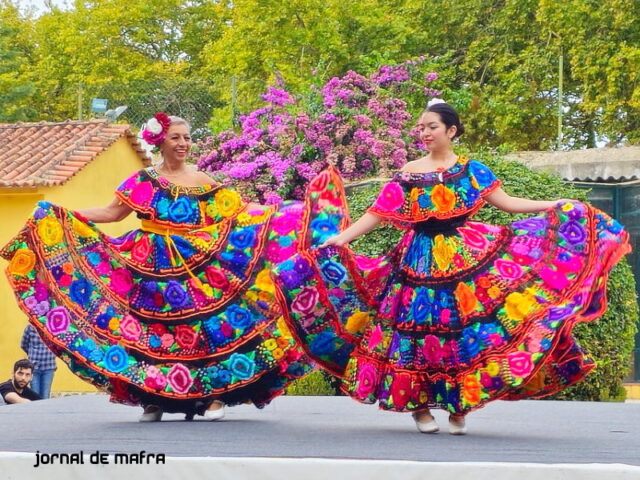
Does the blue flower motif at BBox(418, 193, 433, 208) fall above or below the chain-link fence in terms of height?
below

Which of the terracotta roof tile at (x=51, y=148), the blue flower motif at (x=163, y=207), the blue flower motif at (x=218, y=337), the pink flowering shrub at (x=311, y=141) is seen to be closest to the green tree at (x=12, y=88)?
the terracotta roof tile at (x=51, y=148)

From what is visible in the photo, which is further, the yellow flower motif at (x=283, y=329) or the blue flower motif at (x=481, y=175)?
the yellow flower motif at (x=283, y=329)

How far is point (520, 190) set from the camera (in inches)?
448

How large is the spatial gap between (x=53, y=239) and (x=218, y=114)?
14.1 meters

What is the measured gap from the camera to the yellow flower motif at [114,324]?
7.95 metres

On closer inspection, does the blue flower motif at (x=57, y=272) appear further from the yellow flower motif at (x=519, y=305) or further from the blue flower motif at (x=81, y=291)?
the yellow flower motif at (x=519, y=305)

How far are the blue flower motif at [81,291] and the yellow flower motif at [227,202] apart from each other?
865 mm

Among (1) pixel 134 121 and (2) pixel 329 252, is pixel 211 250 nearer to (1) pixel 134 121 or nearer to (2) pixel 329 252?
(2) pixel 329 252

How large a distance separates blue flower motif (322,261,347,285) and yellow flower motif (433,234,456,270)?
1.66 ft

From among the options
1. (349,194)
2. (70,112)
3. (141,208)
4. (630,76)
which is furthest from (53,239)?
(70,112)

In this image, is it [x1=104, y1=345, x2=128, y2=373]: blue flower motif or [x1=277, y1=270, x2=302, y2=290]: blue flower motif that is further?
[x1=104, y1=345, x2=128, y2=373]: blue flower motif

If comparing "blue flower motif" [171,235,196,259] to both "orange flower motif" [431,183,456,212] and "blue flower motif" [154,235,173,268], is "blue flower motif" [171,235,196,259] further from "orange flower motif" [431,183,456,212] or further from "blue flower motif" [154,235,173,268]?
"orange flower motif" [431,183,456,212]

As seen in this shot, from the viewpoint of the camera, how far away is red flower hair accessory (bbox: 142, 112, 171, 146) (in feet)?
26.6

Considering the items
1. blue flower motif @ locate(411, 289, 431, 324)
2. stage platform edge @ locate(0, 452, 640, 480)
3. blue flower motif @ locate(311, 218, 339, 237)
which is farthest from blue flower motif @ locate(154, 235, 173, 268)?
stage platform edge @ locate(0, 452, 640, 480)
